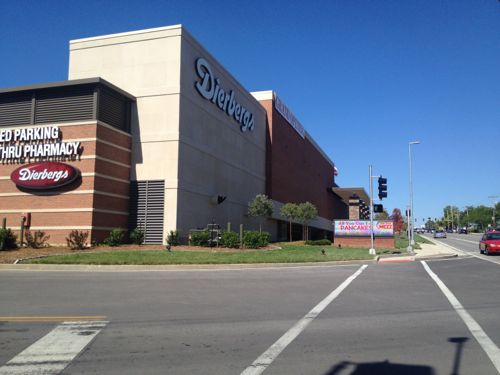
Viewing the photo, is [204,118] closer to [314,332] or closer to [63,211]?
[63,211]

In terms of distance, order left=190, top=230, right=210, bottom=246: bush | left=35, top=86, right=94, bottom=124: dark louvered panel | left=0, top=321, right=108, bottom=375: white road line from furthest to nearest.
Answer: left=190, top=230, right=210, bottom=246: bush < left=35, top=86, right=94, bottom=124: dark louvered panel < left=0, top=321, right=108, bottom=375: white road line

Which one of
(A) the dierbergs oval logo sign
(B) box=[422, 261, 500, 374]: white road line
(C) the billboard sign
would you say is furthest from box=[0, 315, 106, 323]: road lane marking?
(C) the billboard sign

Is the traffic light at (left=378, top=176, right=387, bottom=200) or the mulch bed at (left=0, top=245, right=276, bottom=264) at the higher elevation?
the traffic light at (left=378, top=176, right=387, bottom=200)

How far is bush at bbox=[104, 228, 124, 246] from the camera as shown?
25.3 meters

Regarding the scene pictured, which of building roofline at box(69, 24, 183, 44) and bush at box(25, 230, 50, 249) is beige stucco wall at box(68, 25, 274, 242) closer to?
building roofline at box(69, 24, 183, 44)

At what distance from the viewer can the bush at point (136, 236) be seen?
88.5 ft

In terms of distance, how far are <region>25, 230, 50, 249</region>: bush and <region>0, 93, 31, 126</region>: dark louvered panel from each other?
6.27 meters

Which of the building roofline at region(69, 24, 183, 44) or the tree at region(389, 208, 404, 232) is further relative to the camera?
the tree at region(389, 208, 404, 232)

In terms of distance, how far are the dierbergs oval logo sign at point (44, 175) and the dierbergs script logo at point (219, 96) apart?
972 cm

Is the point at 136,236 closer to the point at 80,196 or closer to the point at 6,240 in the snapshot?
the point at 80,196

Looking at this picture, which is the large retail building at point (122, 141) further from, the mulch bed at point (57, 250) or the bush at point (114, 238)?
the mulch bed at point (57, 250)

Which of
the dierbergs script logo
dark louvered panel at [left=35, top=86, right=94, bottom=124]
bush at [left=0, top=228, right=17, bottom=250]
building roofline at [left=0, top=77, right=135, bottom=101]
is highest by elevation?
the dierbergs script logo

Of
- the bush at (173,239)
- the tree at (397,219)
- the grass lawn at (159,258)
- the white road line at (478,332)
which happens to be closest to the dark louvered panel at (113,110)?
the bush at (173,239)

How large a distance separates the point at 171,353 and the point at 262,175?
38.1 metres
